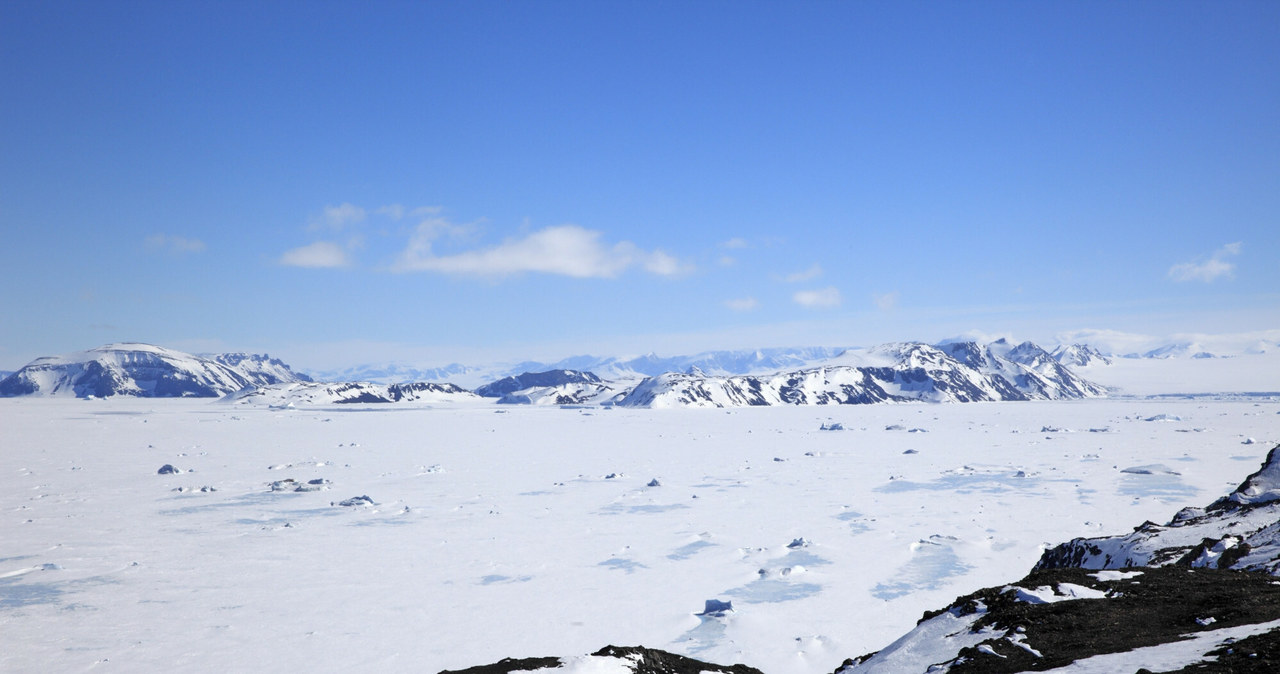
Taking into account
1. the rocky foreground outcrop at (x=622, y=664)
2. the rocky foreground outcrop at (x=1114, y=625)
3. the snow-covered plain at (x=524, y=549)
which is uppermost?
the rocky foreground outcrop at (x=1114, y=625)

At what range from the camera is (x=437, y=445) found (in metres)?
59.2

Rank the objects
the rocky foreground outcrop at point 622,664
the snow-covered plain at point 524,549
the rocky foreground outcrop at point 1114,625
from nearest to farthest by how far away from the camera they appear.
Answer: the rocky foreground outcrop at point 1114,625
the rocky foreground outcrop at point 622,664
the snow-covered plain at point 524,549

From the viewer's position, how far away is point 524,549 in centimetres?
2158

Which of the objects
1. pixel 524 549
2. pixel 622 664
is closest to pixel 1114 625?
pixel 622 664

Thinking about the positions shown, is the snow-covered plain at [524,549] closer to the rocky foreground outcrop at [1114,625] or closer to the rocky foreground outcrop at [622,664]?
the rocky foreground outcrop at [622,664]

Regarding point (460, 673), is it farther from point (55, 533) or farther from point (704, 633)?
point (55, 533)

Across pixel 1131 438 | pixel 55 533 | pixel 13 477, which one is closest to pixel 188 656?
pixel 55 533

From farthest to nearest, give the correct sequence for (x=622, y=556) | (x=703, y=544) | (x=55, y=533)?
(x=55, y=533) → (x=703, y=544) → (x=622, y=556)

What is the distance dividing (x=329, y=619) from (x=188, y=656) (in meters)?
2.74

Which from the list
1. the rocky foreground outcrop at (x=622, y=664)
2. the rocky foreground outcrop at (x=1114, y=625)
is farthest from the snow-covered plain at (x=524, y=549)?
the rocky foreground outcrop at (x=1114, y=625)

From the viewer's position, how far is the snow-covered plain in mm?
14062

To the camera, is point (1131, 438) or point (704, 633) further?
point (1131, 438)

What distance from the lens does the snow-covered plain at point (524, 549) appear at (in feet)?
46.1

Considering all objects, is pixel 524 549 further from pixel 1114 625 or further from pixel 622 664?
pixel 1114 625
